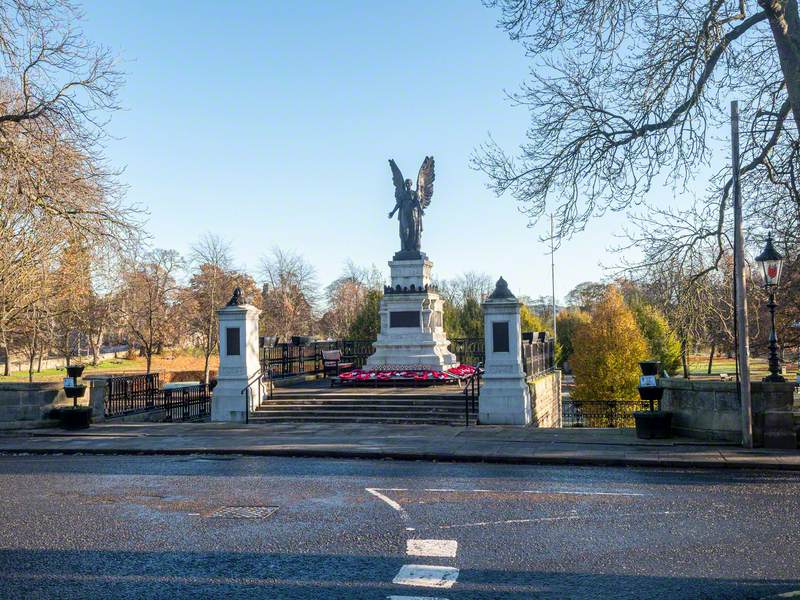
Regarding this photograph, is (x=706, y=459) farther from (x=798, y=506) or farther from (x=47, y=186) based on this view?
(x=47, y=186)

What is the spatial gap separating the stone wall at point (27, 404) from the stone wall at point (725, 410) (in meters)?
14.1

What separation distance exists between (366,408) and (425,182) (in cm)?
1205

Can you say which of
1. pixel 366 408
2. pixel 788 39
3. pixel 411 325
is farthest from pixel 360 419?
pixel 788 39

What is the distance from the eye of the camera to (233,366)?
19.1 meters

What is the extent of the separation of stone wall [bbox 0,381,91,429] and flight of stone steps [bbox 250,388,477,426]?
16.1 ft

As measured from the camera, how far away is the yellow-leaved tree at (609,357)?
40406 millimetres

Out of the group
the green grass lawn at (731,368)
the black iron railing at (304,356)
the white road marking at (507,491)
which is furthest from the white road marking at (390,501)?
the green grass lawn at (731,368)

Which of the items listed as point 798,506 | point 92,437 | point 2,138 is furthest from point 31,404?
point 798,506

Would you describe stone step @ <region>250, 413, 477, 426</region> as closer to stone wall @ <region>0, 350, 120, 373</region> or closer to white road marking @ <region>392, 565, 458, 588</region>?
white road marking @ <region>392, 565, 458, 588</region>

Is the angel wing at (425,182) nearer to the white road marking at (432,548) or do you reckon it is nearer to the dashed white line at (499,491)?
the dashed white line at (499,491)

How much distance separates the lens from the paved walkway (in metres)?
11.9

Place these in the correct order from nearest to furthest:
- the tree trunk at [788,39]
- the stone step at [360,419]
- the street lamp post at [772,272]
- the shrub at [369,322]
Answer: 1. the tree trunk at [788,39]
2. the street lamp post at [772,272]
3. the stone step at [360,419]
4. the shrub at [369,322]

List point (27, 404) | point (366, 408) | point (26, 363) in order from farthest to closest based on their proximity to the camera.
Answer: point (26, 363)
point (366, 408)
point (27, 404)

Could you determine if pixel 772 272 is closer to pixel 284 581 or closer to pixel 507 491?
pixel 507 491
